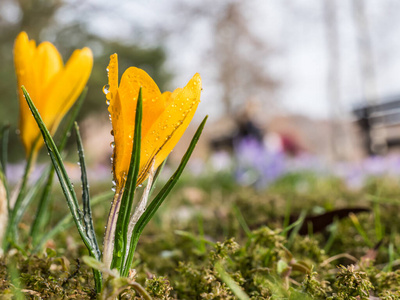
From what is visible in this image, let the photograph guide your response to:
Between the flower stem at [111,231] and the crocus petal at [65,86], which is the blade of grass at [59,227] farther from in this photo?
the flower stem at [111,231]

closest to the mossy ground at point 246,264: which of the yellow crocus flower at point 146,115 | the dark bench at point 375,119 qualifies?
the yellow crocus flower at point 146,115

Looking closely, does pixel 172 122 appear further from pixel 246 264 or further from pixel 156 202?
→ pixel 246 264

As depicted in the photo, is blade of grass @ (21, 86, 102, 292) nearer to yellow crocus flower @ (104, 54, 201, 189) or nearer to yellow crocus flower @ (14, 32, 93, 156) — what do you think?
yellow crocus flower @ (104, 54, 201, 189)

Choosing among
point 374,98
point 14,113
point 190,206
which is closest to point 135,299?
point 190,206

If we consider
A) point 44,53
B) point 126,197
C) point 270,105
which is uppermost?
point 44,53

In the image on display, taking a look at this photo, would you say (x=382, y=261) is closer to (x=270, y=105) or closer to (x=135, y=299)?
(x=135, y=299)

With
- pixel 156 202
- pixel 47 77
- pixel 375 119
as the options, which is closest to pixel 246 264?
pixel 156 202
